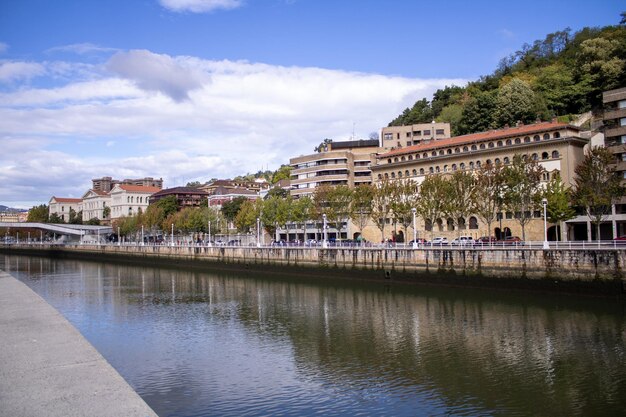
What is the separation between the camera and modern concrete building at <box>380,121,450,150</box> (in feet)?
354

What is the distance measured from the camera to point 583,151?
228ft

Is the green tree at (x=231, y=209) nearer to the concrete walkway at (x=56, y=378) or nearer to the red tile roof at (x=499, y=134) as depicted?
the red tile roof at (x=499, y=134)

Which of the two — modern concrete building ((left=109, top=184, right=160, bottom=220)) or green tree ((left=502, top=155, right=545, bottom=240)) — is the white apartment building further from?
green tree ((left=502, top=155, right=545, bottom=240))

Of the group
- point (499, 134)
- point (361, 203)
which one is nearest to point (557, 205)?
point (499, 134)

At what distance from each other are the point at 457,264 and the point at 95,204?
169 m

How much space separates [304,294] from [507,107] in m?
57.4

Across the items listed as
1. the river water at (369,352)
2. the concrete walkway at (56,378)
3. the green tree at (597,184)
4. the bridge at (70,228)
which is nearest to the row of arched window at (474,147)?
the green tree at (597,184)

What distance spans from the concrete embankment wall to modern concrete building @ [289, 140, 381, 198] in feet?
101

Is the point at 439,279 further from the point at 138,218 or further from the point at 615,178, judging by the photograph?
the point at 138,218

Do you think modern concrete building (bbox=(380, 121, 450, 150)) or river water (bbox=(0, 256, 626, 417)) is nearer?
river water (bbox=(0, 256, 626, 417))

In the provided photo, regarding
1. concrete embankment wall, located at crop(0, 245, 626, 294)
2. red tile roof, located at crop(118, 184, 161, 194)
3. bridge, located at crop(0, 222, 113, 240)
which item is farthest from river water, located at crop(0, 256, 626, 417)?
red tile roof, located at crop(118, 184, 161, 194)

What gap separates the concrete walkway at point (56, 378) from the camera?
13.6 m

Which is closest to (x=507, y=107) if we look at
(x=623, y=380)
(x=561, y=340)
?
(x=561, y=340)

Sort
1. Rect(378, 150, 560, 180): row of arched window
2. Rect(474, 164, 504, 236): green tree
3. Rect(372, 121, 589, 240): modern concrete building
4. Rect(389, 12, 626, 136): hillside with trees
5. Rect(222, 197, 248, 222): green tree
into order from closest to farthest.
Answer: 1. Rect(474, 164, 504, 236): green tree
2. Rect(372, 121, 589, 240): modern concrete building
3. Rect(378, 150, 560, 180): row of arched window
4. Rect(389, 12, 626, 136): hillside with trees
5. Rect(222, 197, 248, 222): green tree
